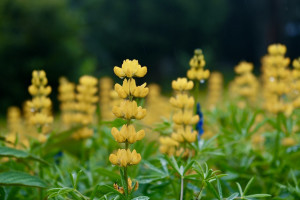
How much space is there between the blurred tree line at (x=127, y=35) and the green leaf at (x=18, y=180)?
11617 millimetres

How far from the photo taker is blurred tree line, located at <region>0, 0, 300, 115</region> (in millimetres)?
13016

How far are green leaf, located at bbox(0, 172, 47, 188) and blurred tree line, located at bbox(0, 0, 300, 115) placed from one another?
11617 mm

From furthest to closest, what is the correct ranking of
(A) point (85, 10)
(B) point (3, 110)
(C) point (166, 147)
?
(A) point (85, 10), (B) point (3, 110), (C) point (166, 147)

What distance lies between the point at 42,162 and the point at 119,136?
1.82 feet

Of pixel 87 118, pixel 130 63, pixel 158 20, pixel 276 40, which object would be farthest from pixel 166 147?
pixel 158 20

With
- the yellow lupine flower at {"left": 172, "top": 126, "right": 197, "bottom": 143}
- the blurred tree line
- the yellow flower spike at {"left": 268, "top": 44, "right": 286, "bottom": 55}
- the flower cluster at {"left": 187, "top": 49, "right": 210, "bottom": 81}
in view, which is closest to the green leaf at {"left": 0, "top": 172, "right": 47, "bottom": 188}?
the yellow lupine flower at {"left": 172, "top": 126, "right": 197, "bottom": 143}

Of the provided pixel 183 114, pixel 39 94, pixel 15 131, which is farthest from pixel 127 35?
pixel 183 114

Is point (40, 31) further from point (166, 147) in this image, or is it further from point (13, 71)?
point (166, 147)

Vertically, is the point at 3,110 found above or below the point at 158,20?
below

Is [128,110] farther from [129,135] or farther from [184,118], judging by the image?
[184,118]

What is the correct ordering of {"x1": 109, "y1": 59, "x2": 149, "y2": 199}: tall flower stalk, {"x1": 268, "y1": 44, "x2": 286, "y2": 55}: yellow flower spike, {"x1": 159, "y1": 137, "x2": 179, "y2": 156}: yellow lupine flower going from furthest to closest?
{"x1": 268, "y1": 44, "x2": 286, "y2": 55}: yellow flower spike, {"x1": 159, "y1": 137, "x2": 179, "y2": 156}: yellow lupine flower, {"x1": 109, "y1": 59, "x2": 149, "y2": 199}: tall flower stalk

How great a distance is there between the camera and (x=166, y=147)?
1.60 m

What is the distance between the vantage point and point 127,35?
2064cm

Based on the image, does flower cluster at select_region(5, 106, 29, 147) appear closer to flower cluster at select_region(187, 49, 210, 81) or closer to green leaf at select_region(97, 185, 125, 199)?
green leaf at select_region(97, 185, 125, 199)
